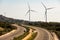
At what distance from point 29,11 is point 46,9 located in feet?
85.8

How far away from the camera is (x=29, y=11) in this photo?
547 ft

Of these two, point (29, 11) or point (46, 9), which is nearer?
point (46, 9)

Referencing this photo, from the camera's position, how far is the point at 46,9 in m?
143
